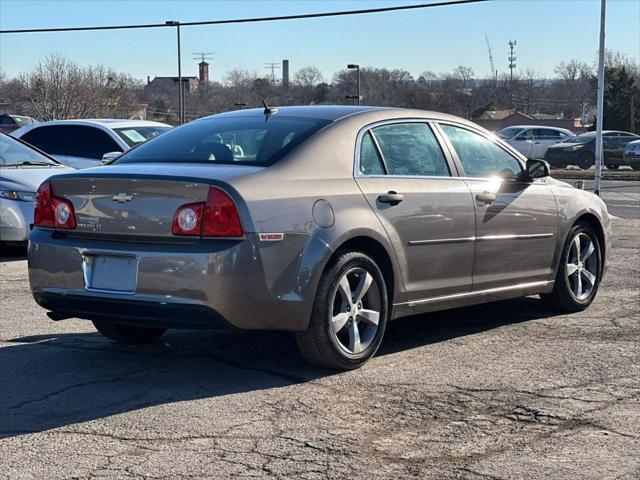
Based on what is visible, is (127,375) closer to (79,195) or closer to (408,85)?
(79,195)

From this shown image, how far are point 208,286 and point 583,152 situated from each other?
32273 mm

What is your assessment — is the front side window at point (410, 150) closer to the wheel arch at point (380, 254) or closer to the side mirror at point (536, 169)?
the wheel arch at point (380, 254)

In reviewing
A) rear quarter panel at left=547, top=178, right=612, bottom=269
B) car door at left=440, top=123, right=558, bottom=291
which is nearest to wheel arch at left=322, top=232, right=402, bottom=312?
car door at left=440, top=123, right=558, bottom=291

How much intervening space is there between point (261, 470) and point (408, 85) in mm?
63531

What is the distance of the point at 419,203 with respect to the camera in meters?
6.31

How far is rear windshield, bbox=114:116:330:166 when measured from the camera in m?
5.95

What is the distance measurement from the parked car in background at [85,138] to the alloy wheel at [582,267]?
8169 millimetres

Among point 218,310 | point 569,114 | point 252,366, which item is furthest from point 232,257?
point 569,114

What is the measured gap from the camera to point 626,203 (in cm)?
2047

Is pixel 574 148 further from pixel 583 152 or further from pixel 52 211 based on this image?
pixel 52 211

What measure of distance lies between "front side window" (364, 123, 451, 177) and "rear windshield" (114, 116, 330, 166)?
46 cm

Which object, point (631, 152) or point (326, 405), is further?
point (631, 152)

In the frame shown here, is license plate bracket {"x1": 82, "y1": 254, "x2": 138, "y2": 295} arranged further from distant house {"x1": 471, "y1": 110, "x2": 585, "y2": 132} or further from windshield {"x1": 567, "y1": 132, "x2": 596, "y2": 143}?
distant house {"x1": 471, "y1": 110, "x2": 585, "y2": 132}

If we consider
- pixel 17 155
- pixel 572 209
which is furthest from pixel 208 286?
pixel 17 155
